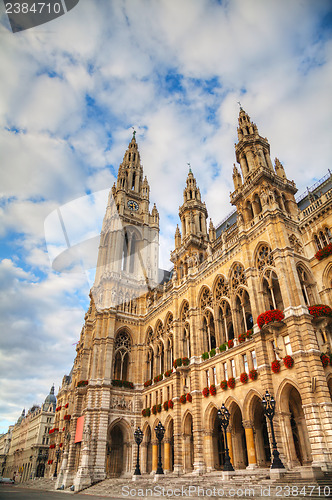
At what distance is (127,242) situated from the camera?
62.7m

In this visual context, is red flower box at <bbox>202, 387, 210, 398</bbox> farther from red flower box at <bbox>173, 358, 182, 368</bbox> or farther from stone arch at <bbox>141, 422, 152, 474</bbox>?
stone arch at <bbox>141, 422, 152, 474</bbox>

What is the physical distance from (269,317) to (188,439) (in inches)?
691

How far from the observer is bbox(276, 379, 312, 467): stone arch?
939 inches

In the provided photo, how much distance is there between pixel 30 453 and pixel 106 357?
76.3m

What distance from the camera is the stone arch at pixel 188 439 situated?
3459cm

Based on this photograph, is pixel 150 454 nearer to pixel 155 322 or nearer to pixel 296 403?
pixel 155 322

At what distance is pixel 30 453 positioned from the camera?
99.9 m

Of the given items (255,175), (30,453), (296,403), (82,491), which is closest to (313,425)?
(296,403)

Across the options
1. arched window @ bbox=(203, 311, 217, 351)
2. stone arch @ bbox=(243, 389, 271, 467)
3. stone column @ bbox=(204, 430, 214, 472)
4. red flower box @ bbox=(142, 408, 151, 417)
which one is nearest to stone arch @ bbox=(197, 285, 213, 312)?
arched window @ bbox=(203, 311, 217, 351)

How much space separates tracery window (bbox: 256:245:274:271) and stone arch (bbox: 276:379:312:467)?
1034 centimetres

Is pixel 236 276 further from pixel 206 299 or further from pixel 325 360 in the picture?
pixel 325 360

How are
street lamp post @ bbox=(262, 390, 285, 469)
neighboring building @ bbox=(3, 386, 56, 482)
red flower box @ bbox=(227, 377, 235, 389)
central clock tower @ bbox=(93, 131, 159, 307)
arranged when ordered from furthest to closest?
1. neighboring building @ bbox=(3, 386, 56, 482)
2. central clock tower @ bbox=(93, 131, 159, 307)
3. red flower box @ bbox=(227, 377, 235, 389)
4. street lamp post @ bbox=(262, 390, 285, 469)

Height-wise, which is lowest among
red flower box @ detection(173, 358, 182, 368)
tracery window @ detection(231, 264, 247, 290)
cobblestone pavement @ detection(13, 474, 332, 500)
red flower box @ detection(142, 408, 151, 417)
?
cobblestone pavement @ detection(13, 474, 332, 500)

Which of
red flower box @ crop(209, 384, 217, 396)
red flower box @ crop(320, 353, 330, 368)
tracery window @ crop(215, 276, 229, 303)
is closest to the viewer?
red flower box @ crop(320, 353, 330, 368)
